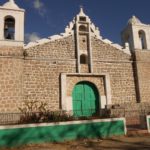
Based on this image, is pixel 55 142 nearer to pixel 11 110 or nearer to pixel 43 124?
pixel 43 124

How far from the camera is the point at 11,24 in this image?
48.8 ft

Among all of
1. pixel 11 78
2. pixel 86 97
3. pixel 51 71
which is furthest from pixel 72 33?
pixel 11 78

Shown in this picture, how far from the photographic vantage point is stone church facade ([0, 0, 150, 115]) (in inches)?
531

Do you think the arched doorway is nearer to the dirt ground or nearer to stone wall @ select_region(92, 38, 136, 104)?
stone wall @ select_region(92, 38, 136, 104)

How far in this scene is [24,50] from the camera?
46.3 feet

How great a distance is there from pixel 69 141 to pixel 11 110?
472cm

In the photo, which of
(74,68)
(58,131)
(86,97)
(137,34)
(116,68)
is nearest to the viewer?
(58,131)

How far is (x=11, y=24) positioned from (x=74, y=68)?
5.03m

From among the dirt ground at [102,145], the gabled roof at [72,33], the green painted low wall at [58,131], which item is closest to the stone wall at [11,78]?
the gabled roof at [72,33]

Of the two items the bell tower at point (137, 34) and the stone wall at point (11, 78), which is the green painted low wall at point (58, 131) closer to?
the stone wall at point (11, 78)

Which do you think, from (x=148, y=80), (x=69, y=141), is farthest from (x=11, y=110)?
(x=148, y=80)

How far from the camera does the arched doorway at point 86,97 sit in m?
14.4

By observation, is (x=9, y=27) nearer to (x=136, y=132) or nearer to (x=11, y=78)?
(x=11, y=78)

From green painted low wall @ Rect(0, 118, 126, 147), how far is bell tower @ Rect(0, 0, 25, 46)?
662 centimetres
